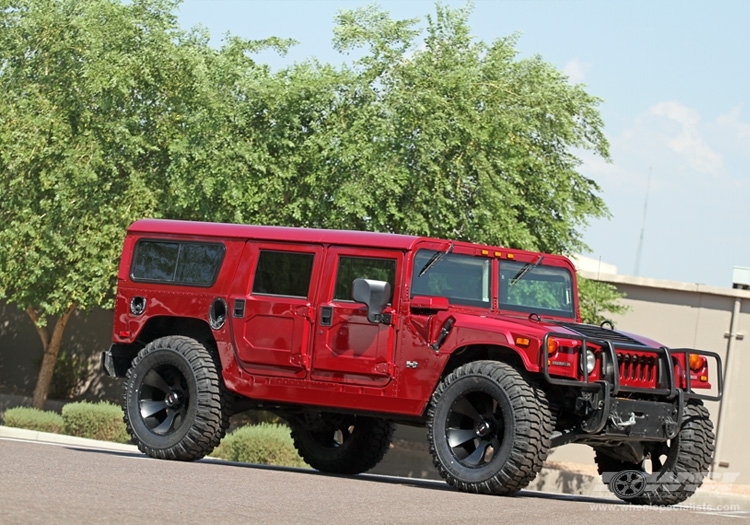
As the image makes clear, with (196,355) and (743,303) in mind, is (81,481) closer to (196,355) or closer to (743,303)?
(196,355)

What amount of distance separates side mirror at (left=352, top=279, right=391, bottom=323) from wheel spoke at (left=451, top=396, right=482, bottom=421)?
3.67 ft

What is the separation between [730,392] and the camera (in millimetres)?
32219

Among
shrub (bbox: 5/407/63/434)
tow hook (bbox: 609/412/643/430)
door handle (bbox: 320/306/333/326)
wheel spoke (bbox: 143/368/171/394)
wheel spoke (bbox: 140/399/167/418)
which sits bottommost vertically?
shrub (bbox: 5/407/63/434)

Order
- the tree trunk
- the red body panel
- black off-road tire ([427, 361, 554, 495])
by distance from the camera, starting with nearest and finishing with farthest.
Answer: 1. black off-road tire ([427, 361, 554, 495])
2. the red body panel
3. the tree trunk

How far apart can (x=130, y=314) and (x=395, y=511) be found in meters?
5.88

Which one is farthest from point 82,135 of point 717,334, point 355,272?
point 355,272

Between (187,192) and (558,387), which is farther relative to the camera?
(187,192)

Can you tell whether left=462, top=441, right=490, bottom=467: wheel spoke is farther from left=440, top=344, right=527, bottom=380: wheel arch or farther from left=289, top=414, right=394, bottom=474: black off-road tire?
left=289, top=414, right=394, bottom=474: black off-road tire

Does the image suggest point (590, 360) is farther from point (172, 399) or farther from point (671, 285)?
point (671, 285)

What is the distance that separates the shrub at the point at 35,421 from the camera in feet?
90.7

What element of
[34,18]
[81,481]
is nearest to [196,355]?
[81,481]

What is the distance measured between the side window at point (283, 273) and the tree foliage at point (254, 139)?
1337 cm

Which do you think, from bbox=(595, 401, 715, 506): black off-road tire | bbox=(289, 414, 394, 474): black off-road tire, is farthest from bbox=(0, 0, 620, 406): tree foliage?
bbox=(595, 401, 715, 506): black off-road tire

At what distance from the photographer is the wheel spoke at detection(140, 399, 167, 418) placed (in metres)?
14.2
